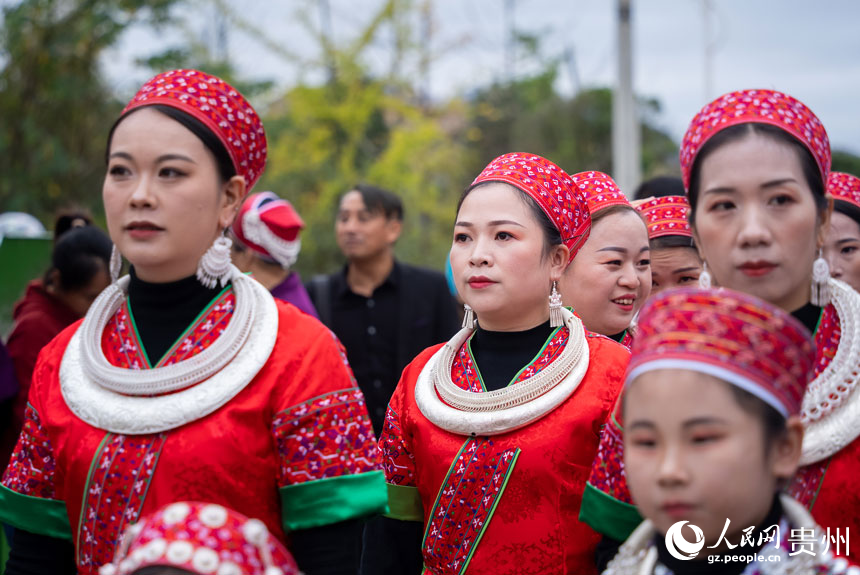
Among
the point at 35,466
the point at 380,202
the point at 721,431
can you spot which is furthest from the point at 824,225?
the point at 380,202

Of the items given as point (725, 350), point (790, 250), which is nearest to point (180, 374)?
point (725, 350)

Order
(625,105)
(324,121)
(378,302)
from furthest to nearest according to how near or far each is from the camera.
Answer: (324,121), (625,105), (378,302)

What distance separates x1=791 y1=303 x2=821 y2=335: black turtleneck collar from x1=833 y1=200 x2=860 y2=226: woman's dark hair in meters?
1.46

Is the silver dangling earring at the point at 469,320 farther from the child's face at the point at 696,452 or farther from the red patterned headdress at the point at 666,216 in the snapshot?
the child's face at the point at 696,452

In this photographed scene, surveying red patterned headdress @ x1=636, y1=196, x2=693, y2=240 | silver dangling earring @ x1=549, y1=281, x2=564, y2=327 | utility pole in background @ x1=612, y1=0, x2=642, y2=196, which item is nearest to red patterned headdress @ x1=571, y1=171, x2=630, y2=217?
red patterned headdress @ x1=636, y1=196, x2=693, y2=240

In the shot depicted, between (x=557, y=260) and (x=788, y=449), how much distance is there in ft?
3.82

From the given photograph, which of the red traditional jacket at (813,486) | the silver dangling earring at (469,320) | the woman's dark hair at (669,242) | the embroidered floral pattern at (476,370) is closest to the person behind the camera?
the red traditional jacket at (813,486)

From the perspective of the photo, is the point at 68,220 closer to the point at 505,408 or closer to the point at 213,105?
the point at 213,105

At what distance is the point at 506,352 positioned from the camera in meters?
2.74

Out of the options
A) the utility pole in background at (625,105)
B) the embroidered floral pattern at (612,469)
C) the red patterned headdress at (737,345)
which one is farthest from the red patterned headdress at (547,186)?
the utility pole in background at (625,105)

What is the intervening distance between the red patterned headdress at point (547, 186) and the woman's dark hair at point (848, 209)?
46.4 inches

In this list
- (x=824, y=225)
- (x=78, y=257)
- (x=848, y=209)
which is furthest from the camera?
(x=78, y=257)

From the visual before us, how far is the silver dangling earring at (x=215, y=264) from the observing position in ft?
7.84

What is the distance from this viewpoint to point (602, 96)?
790 inches
